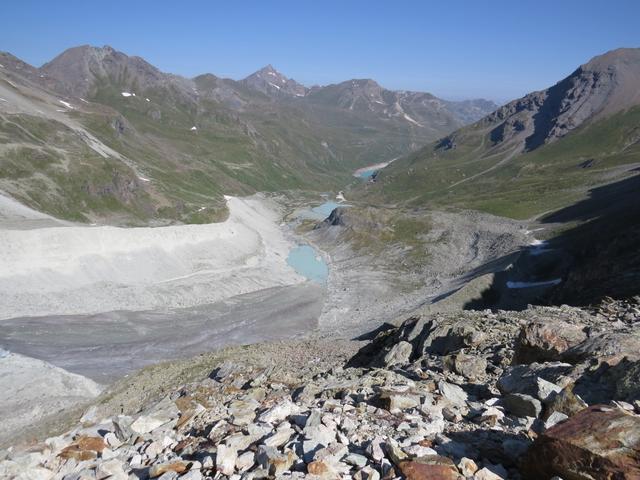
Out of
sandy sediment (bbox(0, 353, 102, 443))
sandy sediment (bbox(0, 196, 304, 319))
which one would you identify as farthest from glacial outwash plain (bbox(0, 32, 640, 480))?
sandy sediment (bbox(0, 196, 304, 319))

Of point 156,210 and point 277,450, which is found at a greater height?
point 156,210

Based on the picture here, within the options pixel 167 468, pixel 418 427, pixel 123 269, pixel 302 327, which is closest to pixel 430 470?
pixel 418 427

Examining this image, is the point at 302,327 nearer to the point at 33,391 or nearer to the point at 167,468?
the point at 33,391

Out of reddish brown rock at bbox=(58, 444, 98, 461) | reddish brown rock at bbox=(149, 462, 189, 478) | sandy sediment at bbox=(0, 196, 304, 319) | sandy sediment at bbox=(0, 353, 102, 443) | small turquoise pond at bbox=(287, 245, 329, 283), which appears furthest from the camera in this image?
small turquoise pond at bbox=(287, 245, 329, 283)

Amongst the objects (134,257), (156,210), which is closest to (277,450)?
(134,257)

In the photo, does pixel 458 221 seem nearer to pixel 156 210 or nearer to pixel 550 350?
pixel 156 210

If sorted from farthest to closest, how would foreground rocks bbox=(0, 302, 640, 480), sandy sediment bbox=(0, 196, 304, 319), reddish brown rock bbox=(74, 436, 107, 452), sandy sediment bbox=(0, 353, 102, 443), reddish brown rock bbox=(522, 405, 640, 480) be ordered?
sandy sediment bbox=(0, 196, 304, 319) < sandy sediment bbox=(0, 353, 102, 443) < reddish brown rock bbox=(74, 436, 107, 452) < foreground rocks bbox=(0, 302, 640, 480) < reddish brown rock bbox=(522, 405, 640, 480)

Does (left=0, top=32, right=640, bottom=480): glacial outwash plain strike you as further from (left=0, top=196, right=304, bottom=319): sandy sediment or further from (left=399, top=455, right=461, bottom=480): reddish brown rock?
(left=0, top=196, right=304, bottom=319): sandy sediment
